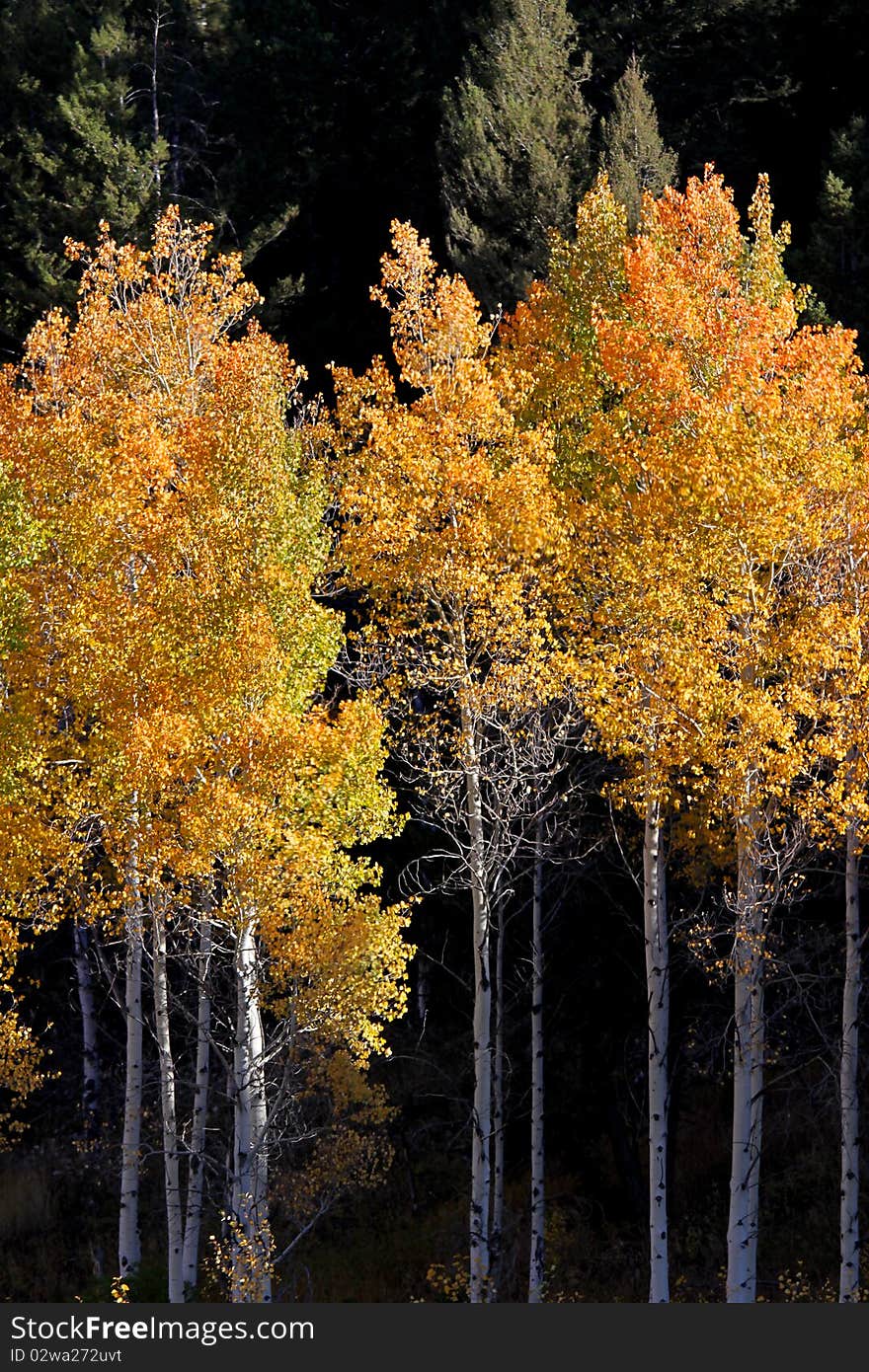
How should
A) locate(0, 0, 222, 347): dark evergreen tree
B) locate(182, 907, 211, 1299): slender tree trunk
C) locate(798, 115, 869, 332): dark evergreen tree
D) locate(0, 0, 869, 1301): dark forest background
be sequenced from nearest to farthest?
locate(182, 907, 211, 1299): slender tree trunk < locate(0, 0, 869, 1301): dark forest background < locate(798, 115, 869, 332): dark evergreen tree < locate(0, 0, 222, 347): dark evergreen tree

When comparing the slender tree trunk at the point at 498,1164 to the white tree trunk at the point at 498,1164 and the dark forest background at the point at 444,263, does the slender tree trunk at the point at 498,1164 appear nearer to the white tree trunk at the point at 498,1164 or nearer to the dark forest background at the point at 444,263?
the white tree trunk at the point at 498,1164

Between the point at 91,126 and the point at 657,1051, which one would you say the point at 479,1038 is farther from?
the point at 91,126

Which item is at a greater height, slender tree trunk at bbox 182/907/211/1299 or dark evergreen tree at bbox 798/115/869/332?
dark evergreen tree at bbox 798/115/869/332

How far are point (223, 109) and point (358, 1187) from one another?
24.3 meters

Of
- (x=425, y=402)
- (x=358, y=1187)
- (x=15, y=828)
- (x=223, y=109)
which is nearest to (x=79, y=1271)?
(x=358, y=1187)

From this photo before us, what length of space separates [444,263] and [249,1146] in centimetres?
1875

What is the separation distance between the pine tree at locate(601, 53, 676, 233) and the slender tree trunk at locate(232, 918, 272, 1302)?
16.1 m

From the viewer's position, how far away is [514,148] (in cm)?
3084

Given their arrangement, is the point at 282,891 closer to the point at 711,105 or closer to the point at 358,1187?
the point at 358,1187

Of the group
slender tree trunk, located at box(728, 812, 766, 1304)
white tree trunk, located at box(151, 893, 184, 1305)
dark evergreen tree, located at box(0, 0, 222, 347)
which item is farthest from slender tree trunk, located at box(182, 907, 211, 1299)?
dark evergreen tree, located at box(0, 0, 222, 347)

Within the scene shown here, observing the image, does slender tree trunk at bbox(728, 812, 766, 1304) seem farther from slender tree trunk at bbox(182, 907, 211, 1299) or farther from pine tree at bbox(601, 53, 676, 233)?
pine tree at bbox(601, 53, 676, 233)

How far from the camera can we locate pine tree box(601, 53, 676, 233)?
94.9ft

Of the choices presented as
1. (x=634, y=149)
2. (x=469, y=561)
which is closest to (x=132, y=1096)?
(x=469, y=561)

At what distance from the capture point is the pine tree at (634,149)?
94.9 ft
